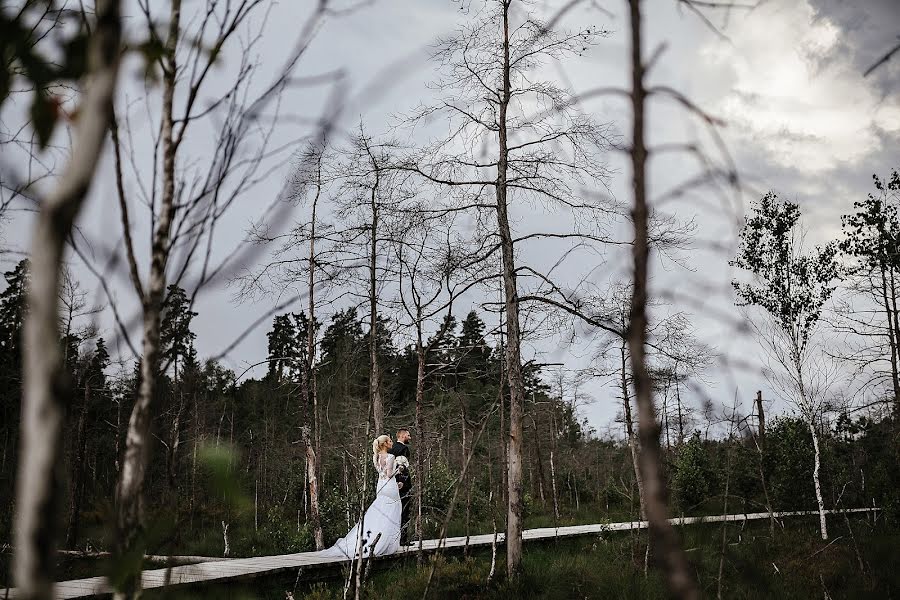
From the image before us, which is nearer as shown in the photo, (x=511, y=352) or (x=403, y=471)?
(x=511, y=352)

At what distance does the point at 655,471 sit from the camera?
0.64 meters

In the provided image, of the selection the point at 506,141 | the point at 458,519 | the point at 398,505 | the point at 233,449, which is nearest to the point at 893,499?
the point at 458,519

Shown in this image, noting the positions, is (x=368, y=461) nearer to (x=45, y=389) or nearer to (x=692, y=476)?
(x=45, y=389)

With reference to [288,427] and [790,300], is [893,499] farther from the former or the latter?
[288,427]

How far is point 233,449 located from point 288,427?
3200cm

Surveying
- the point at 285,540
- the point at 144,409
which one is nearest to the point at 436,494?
the point at 285,540

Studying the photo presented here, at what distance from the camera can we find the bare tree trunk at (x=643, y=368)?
627 millimetres

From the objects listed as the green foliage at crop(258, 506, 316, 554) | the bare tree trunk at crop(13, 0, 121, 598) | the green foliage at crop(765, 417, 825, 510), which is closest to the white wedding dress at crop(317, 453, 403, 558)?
the green foliage at crop(258, 506, 316, 554)

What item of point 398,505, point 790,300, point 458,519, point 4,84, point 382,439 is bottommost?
point 458,519

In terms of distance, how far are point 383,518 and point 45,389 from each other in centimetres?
1016

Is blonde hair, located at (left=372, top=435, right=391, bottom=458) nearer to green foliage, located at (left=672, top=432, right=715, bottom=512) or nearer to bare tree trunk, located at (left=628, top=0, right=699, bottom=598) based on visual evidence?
bare tree trunk, located at (left=628, top=0, right=699, bottom=598)

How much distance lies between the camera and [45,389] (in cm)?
50

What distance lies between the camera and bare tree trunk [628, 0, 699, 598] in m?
0.63

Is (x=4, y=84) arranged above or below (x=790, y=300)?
below
